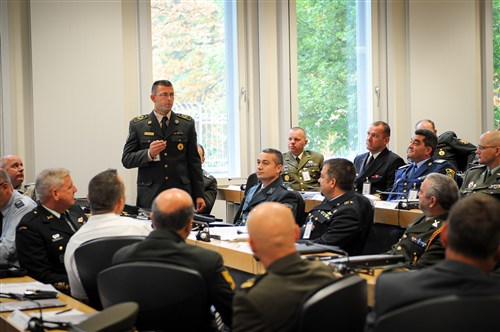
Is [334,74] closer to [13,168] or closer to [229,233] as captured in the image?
[13,168]

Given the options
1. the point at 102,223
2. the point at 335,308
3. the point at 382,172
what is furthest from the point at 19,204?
the point at 382,172

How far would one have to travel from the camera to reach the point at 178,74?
27.5 feet

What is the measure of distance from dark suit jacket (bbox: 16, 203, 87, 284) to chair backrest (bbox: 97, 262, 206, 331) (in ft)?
4.02

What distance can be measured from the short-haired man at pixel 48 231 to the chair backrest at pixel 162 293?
122cm

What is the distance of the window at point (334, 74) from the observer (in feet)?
29.5

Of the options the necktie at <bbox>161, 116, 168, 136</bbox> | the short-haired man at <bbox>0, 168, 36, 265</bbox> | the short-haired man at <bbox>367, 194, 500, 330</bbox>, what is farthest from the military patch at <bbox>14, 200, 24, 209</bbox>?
the short-haired man at <bbox>367, 194, 500, 330</bbox>

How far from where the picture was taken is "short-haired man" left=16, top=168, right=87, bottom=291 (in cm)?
395

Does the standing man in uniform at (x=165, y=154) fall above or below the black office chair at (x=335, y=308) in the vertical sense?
above

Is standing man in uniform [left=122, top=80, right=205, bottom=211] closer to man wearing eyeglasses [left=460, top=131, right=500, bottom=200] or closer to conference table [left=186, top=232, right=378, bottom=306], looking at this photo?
conference table [left=186, top=232, right=378, bottom=306]

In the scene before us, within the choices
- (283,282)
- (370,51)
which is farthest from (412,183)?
(283,282)

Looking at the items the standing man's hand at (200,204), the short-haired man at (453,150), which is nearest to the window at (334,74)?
the short-haired man at (453,150)

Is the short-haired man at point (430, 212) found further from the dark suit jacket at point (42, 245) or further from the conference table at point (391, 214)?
the dark suit jacket at point (42, 245)

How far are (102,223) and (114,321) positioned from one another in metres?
1.20

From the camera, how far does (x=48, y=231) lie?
4043 millimetres
